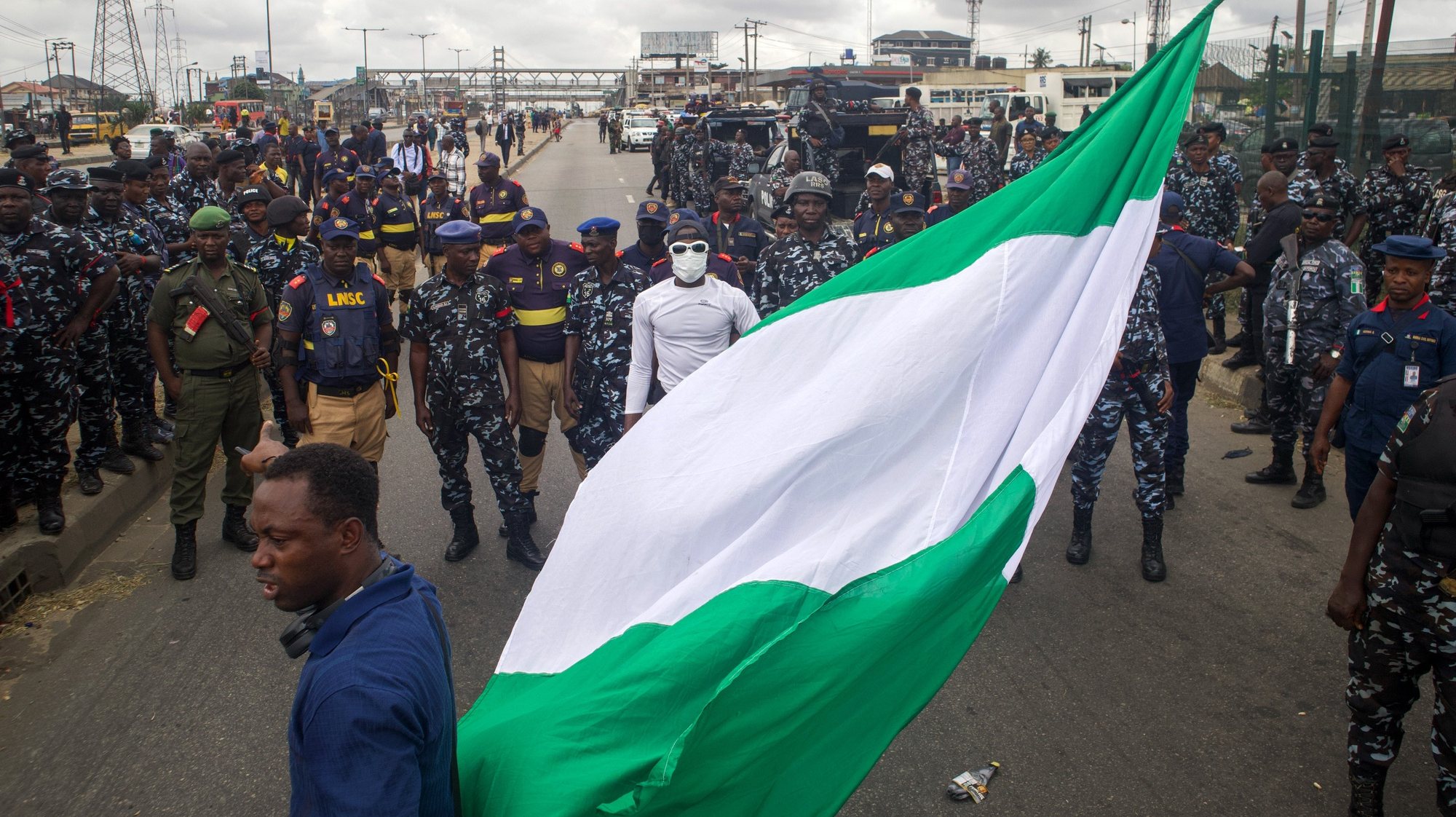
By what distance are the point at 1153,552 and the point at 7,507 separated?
21.6 ft

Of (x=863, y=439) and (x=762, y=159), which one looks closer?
(x=863, y=439)

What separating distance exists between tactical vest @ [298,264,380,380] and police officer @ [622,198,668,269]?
1.76 meters

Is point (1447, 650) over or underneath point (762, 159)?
underneath

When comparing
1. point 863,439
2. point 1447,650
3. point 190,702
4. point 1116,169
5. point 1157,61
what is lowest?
point 190,702

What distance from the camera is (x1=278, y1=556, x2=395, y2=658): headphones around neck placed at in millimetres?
2076

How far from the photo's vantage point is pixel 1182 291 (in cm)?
657

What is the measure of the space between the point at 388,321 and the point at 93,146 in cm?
4420

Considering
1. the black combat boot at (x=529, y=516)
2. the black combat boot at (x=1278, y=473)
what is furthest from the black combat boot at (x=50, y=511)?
the black combat boot at (x=1278, y=473)

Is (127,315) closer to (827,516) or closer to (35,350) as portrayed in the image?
(35,350)

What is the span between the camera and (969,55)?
135 meters

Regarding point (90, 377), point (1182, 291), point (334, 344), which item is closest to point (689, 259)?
point (334, 344)

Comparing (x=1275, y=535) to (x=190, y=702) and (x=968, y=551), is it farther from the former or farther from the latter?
(x=190, y=702)

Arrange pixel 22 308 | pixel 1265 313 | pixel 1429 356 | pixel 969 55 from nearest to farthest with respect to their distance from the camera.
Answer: pixel 1429 356, pixel 22 308, pixel 1265 313, pixel 969 55

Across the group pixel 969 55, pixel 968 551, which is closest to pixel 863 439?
pixel 968 551
